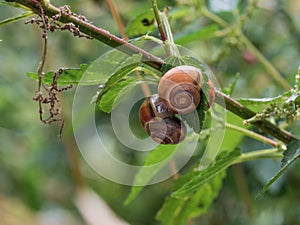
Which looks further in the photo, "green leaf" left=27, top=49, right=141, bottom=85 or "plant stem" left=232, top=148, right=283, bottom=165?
"plant stem" left=232, top=148, right=283, bottom=165

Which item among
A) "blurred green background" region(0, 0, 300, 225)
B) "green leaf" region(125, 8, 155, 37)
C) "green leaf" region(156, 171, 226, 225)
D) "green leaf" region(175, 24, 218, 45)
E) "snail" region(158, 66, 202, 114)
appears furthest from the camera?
"blurred green background" region(0, 0, 300, 225)

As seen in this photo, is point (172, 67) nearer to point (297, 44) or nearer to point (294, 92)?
point (294, 92)

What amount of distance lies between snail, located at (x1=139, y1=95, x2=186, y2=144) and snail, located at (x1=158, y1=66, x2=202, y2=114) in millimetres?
15

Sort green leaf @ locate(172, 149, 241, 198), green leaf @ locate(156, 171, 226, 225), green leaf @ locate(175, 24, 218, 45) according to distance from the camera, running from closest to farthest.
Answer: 1. green leaf @ locate(172, 149, 241, 198)
2. green leaf @ locate(156, 171, 226, 225)
3. green leaf @ locate(175, 24, 218, 45)

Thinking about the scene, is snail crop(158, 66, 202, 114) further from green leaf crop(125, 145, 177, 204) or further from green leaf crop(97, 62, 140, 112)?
green leaf crop(125, 145, 177, 204)

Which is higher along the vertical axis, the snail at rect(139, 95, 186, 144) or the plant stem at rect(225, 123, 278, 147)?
the plant stem at rect(225, 123, 278, 147)

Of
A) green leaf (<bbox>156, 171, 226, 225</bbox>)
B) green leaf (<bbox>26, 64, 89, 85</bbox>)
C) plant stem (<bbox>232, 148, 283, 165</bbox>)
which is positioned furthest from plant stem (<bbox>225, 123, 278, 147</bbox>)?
green leaf (<bbox>26, 64, 89, 85</bbox>)

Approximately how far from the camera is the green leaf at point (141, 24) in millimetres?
815

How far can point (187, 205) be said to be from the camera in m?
0.94

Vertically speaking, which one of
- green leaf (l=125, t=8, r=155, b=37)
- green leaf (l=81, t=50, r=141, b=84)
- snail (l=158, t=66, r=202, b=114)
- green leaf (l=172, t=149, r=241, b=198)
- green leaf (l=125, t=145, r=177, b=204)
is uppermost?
green leaf (l=125, t=8, r=155, b=37)

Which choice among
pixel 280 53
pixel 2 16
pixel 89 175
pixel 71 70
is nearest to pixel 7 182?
pixel 89 175

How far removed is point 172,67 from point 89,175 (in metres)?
1.23

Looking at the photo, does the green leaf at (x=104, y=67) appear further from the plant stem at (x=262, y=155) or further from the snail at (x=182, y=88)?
the plant stem at (x=262, y=155)

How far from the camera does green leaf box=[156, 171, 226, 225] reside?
0.92 metres
